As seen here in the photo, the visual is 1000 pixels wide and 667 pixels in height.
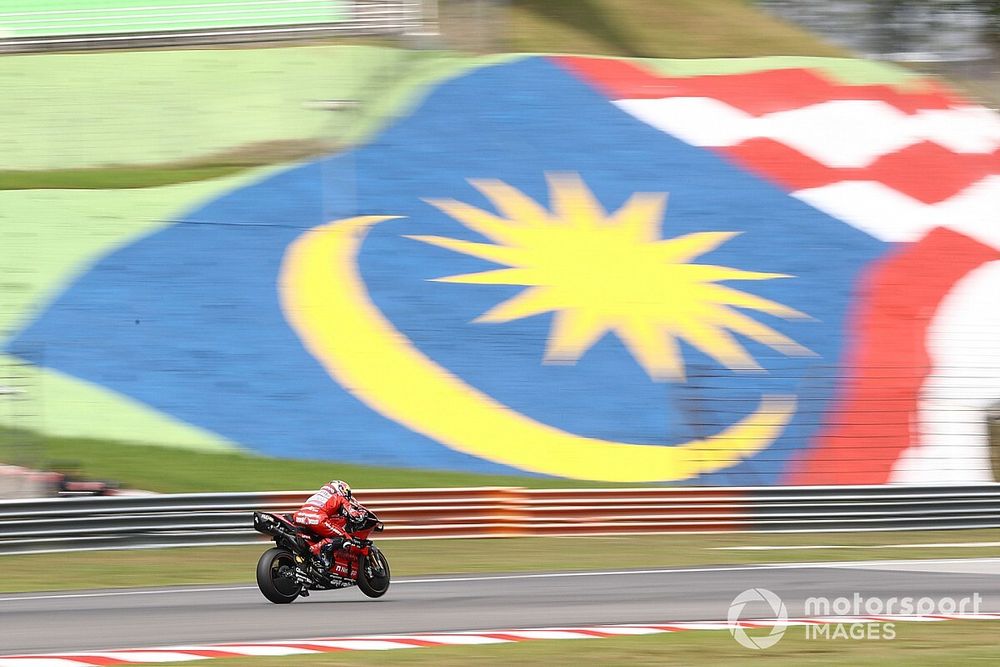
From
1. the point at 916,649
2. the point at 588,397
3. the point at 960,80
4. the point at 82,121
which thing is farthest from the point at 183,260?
the point at 960,80

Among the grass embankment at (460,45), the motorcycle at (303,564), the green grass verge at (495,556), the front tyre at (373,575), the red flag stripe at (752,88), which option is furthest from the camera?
the red flag stripe at (752,88)

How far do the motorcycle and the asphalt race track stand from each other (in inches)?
6.4

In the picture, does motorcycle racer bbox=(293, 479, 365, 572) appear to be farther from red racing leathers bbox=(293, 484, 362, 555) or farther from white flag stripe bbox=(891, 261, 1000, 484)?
white flag stripe bbox=(891, 261, 1000, 484)

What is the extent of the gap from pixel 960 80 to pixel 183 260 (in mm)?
19290

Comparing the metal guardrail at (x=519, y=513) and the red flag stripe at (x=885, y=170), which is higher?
the red flag stripe at (x=885, y=170)

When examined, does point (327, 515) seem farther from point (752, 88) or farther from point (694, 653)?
point (752, 88)

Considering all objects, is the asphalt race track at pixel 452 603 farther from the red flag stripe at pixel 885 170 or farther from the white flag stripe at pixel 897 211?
the red flag stripe at pixel 885 170

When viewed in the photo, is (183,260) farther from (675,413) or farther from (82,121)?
(675,413)

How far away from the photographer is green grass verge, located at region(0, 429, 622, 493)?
58.2 feet

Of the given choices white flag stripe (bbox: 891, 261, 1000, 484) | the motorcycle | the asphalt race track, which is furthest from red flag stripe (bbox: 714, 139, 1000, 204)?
the motorcycle

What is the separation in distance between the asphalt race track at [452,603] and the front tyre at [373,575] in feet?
0.35

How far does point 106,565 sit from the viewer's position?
45.2 ft

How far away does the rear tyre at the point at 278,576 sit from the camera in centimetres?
981

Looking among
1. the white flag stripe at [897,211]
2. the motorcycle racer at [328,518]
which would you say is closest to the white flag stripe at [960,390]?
the white flag stripe at [897,211]
